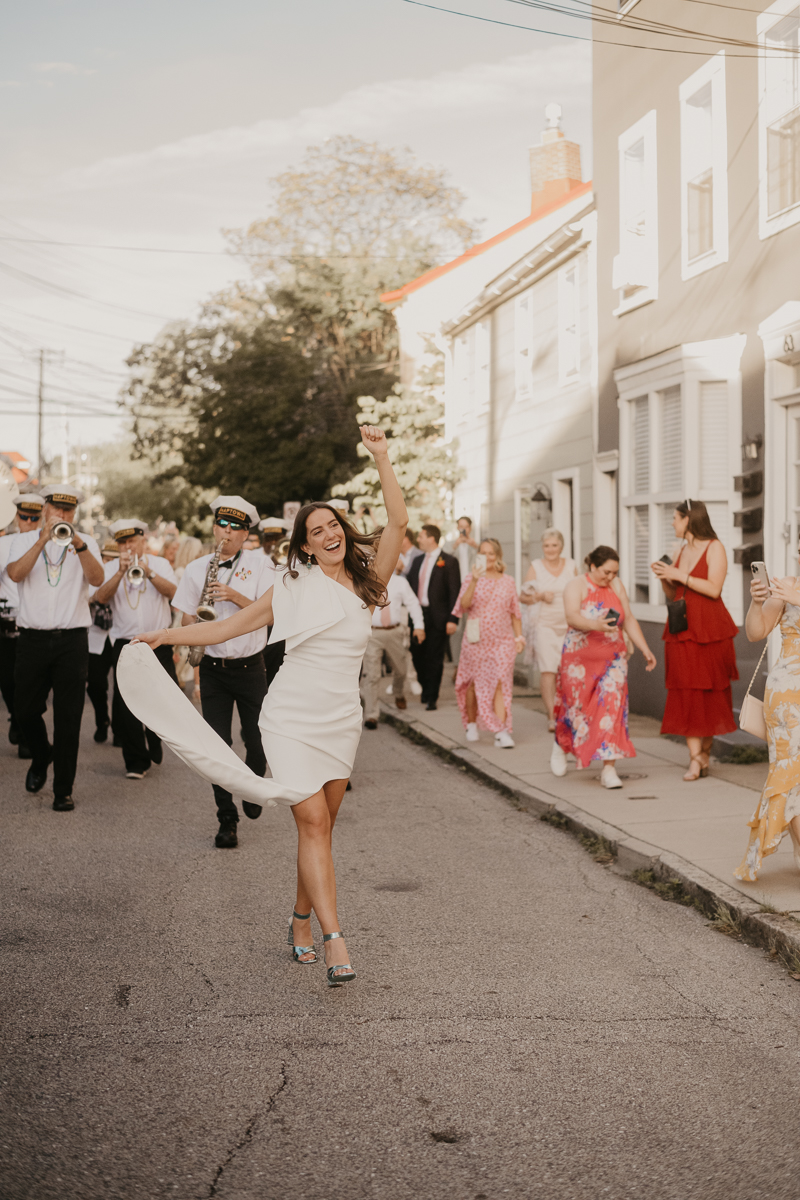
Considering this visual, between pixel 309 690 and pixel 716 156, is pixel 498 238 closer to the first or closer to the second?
pixel 716 156

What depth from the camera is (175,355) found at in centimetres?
4162

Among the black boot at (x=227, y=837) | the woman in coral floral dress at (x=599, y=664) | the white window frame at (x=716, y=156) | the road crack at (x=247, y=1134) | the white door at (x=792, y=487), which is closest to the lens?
the road crack at (x=247, y=1134)

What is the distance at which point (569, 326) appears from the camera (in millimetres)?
17359

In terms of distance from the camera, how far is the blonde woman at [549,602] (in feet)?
41.0

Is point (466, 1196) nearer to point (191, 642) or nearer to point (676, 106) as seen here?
point (191, 642)

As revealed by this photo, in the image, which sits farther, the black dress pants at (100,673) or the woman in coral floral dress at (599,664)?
the black dress pants at (100,673)

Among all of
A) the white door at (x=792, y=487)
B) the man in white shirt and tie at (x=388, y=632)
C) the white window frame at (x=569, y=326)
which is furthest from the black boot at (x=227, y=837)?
the white window frame at (x=569, y=326)

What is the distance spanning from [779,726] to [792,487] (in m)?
5.14

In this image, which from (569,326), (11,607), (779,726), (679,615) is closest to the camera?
(779,726)

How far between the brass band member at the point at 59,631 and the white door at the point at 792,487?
5.77 metres

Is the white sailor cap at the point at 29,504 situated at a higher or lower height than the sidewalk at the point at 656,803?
higher

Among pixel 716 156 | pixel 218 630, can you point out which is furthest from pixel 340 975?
pixel 716 156

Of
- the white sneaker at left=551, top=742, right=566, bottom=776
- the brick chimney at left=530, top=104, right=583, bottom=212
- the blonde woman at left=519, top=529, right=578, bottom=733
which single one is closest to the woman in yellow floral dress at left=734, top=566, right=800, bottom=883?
the white sneaker at left=551, top=742, right=566, bottom=776

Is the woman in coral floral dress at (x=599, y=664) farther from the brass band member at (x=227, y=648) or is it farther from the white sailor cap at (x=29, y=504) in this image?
the white sailor cap at (x=29, y=504)
